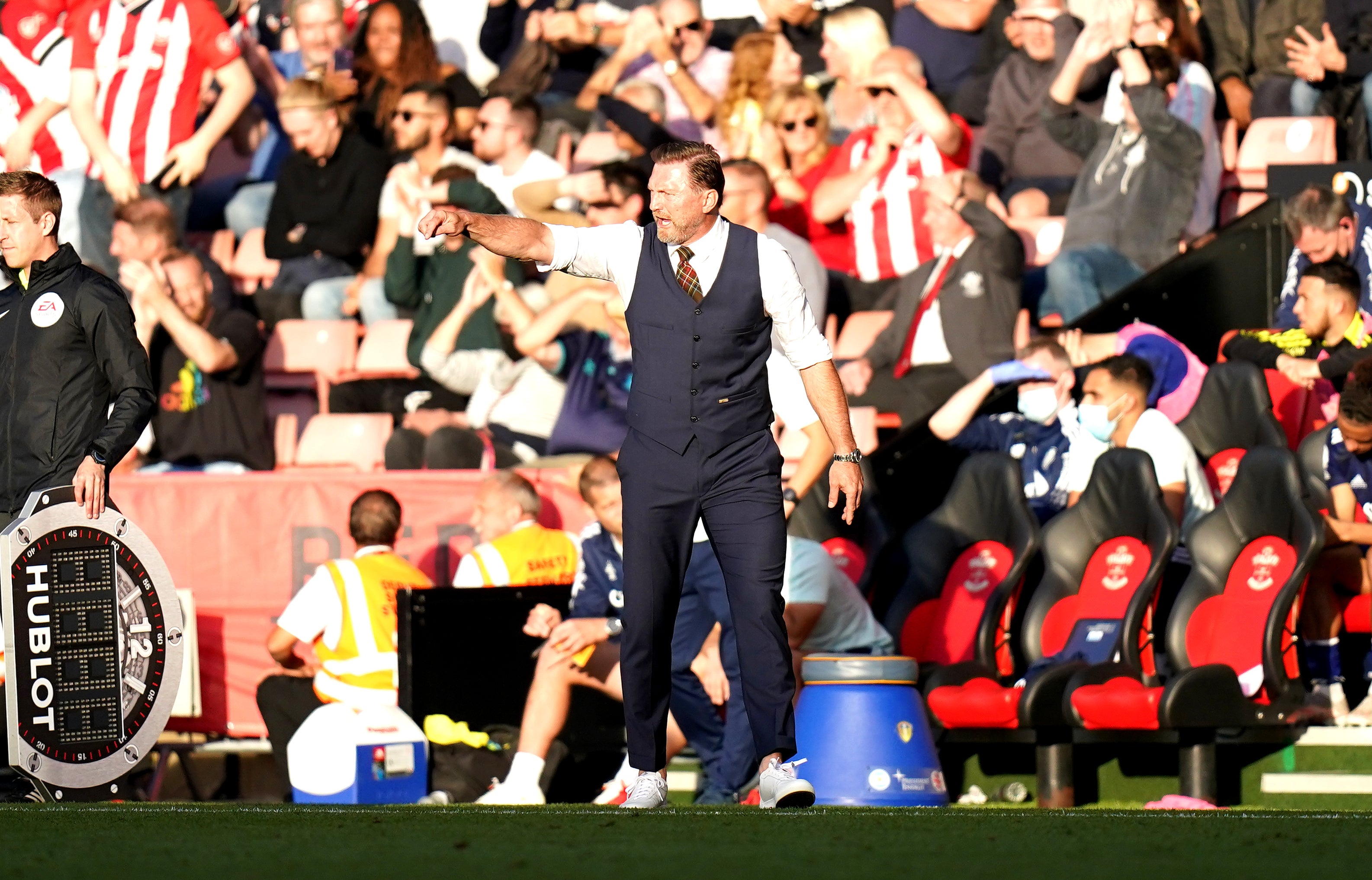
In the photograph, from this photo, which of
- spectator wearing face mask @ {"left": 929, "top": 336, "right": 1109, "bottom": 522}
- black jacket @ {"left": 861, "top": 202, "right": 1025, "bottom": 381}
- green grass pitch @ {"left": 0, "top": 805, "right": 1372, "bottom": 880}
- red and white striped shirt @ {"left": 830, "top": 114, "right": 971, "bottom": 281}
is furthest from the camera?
red and white striped shirt @ {"left": 830, "top": 114, "right": 971, "bottom": 281}

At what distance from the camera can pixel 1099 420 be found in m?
9.34

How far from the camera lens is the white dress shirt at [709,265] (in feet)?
19.6

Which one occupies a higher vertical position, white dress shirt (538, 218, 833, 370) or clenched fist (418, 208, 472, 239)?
clenched fist (418, 208, 472, 239)

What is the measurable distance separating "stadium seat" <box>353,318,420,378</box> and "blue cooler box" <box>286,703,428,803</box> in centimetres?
334

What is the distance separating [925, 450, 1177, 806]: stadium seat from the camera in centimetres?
830

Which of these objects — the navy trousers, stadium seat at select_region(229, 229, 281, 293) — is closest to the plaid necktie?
the navy trousers

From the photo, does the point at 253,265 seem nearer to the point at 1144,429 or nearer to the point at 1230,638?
the point at 1144,429

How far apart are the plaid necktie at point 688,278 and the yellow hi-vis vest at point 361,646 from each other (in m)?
3.50

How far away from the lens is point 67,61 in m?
13.3

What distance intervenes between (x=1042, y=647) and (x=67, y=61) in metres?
7.71

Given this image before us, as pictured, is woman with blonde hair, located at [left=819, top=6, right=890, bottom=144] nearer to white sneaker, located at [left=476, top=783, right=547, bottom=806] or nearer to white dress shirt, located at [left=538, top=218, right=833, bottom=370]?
white sneaker, located at [left=476, top=783, right=547, bottom=806]

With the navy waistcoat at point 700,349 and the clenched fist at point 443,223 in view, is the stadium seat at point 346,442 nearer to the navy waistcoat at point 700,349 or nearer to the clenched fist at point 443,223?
the navy waistcoat at point 700,349

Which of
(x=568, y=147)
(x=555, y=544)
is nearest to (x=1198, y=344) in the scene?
(x=555, y=544)

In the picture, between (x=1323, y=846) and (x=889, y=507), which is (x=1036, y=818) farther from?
(x=889, y=507)
